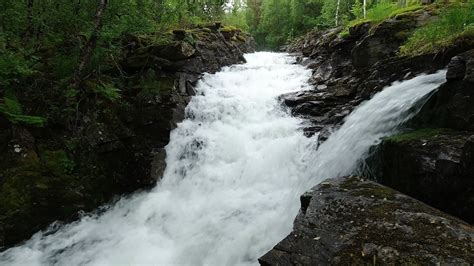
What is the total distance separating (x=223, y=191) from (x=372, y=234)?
15.2 feet

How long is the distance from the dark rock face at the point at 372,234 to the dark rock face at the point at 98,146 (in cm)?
554

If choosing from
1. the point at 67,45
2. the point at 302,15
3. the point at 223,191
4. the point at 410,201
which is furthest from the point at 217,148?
the point at 302,15

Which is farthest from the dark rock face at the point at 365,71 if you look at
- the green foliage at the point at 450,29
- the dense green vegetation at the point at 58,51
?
the dense green vegetation at the point at 58,51

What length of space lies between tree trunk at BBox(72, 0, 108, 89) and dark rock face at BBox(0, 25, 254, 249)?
1.49 feet

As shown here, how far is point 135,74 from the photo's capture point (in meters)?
10.1

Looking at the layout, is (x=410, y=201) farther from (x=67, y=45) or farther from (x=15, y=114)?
(x=67, y=45)

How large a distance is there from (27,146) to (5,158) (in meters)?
0.48

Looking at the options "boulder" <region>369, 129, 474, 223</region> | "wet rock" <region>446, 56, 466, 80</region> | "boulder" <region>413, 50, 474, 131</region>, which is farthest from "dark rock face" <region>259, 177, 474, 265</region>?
"wet rock" <region>446, 56, 466, 80</region>

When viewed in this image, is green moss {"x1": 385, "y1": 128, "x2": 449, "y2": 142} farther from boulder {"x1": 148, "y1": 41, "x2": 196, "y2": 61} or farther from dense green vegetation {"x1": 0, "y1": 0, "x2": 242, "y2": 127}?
boulder {"x1": 148, "y1": 41, "x2": 196, "y2": 61}

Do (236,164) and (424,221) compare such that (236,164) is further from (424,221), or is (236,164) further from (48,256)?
(424,221)

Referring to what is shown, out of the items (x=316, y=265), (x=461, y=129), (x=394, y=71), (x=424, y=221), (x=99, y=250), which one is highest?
(x=394, y=71)

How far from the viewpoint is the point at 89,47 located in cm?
812

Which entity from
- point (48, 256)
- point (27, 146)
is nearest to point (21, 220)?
point (48, 256)

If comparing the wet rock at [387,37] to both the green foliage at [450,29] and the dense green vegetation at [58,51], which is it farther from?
the dense green vegetation at [58,51]
